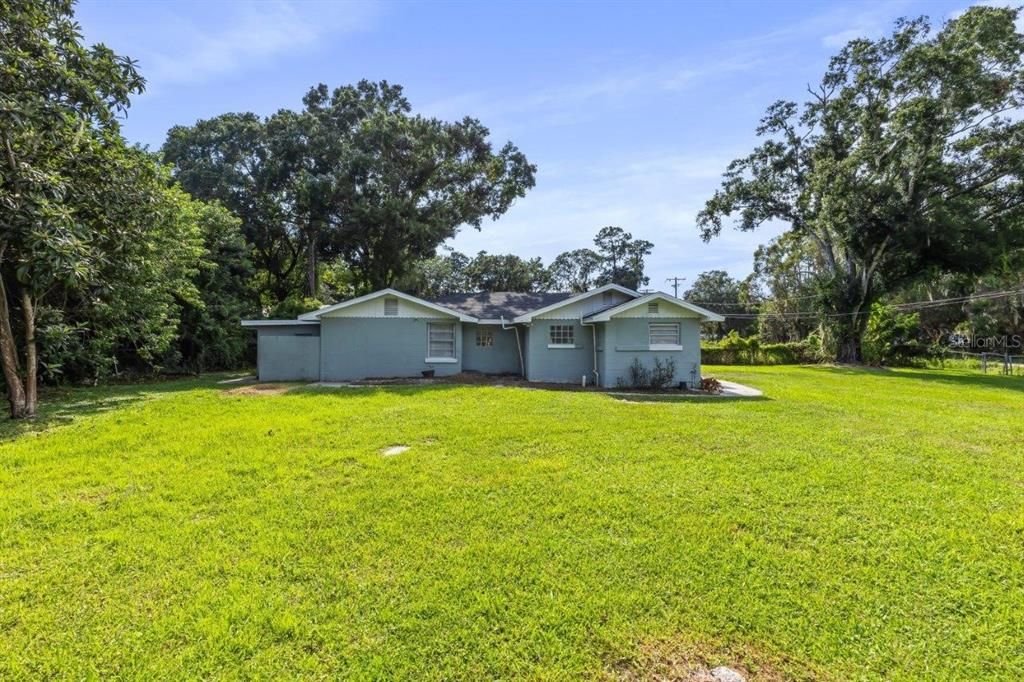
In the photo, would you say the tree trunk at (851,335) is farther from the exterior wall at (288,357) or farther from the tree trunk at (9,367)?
the tree trunk at (9,367)

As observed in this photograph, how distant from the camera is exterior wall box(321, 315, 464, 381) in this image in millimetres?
16266

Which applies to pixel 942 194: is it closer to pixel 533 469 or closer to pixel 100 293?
pixel 533 469

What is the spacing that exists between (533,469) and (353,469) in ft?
7.33

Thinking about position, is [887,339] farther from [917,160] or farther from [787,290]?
[787,290]

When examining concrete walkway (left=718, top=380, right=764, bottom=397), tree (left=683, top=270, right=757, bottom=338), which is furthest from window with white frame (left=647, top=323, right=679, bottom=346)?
tree (left=683, top=270, right=757, bottom=338)

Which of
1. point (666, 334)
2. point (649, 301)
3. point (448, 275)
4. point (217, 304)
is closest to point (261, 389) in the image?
point (217, 304)

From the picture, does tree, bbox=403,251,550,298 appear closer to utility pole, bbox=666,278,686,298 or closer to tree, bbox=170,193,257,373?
utility pole, bbox=666,278,686,298

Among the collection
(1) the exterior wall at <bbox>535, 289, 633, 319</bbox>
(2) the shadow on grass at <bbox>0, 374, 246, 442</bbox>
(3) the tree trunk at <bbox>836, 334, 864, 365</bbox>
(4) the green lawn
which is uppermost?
(1) the exterior wall at <bbox>535, 289, 633, 319</bbox>

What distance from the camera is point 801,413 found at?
9898 mm

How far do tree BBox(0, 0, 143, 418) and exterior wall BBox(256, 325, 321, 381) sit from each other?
6.41 metres

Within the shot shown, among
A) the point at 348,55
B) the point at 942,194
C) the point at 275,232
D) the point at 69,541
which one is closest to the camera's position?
the point at 69,541

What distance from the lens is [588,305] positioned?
16453 mm

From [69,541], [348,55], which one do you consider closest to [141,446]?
[69,541]

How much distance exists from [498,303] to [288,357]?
26.4ft
